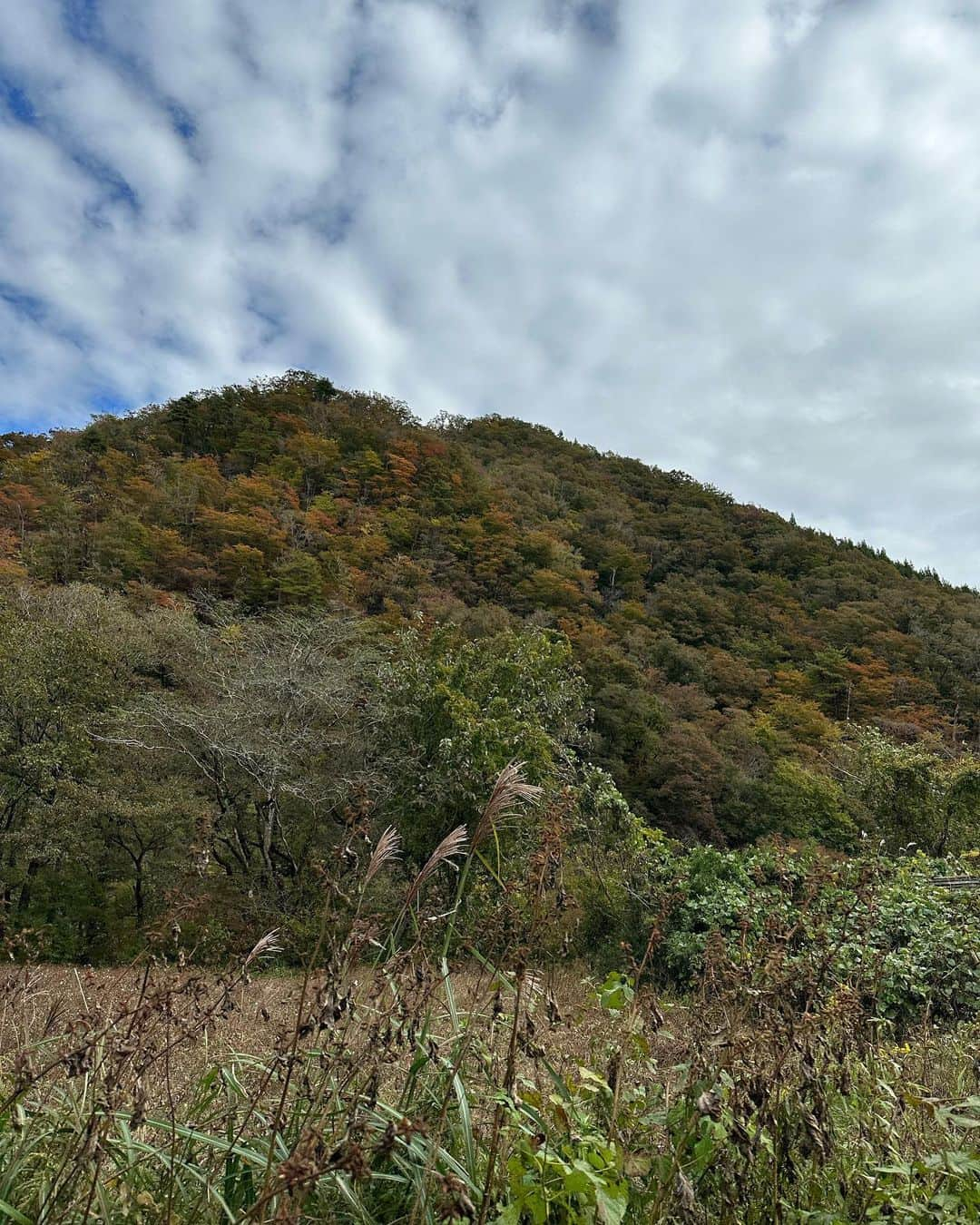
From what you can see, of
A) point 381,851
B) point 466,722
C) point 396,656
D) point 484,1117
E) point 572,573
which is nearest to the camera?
point 381,851

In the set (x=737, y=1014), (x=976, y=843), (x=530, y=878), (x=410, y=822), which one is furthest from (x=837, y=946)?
(x=976, y=843)

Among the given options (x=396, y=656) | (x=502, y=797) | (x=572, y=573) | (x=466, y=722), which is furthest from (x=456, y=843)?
(x=572, y=573)

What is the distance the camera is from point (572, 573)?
33.0m

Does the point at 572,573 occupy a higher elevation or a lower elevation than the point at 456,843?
higher

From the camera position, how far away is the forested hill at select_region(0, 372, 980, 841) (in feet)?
71.5

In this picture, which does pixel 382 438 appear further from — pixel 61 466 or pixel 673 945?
pixel 673 945

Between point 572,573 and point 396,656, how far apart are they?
18.9 meters

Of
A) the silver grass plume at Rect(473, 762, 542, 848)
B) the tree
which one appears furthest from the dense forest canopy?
the silver grass plume at Rect(473, 762, 542, 848)

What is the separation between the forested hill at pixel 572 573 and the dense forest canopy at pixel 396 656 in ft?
0.50

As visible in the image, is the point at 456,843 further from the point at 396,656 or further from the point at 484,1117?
the point at 396,656

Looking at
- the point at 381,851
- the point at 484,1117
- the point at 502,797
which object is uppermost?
the point at 502,797

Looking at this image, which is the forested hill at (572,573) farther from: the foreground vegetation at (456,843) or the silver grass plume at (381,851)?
the silver grass plume at (381,851)

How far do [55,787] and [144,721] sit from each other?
1862 mm

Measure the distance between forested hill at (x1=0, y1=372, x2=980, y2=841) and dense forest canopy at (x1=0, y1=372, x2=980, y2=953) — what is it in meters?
0.15
